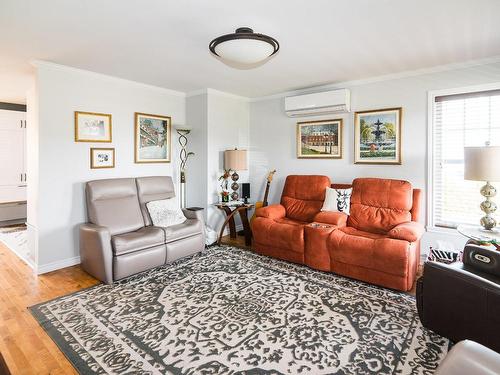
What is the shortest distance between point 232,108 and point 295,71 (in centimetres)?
164

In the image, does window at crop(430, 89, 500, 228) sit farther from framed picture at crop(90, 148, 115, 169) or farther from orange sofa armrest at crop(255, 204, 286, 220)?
framed picture at crop(90, 148, 115, 169)

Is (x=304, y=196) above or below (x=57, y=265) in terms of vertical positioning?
above

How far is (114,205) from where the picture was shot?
3.71 meters

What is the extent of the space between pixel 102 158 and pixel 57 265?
143 cm

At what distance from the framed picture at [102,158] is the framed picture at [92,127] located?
136 mm

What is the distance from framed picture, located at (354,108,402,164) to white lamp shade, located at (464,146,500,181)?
1.15m

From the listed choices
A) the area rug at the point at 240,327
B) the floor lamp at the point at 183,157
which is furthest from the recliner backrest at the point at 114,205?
the floor lamp at the point at 183,157

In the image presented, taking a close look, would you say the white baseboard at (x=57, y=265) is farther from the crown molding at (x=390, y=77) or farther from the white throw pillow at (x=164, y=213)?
the crown molding at (x=390, y=77)

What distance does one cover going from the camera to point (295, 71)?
12.4 ft

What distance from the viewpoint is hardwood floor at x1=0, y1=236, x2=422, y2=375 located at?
195 centimetres

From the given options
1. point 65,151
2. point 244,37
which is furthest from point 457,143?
point 65,151

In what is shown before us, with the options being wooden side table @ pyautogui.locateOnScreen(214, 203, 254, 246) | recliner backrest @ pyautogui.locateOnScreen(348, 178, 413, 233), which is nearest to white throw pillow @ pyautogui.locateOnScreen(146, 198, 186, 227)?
wooden side table @ pyautogui.locateOnScreen(214, 203, 254, 246)

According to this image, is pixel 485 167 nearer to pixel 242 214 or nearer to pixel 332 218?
pixel 332 218

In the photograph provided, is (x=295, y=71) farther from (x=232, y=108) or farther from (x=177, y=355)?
(x=177, y=355)
